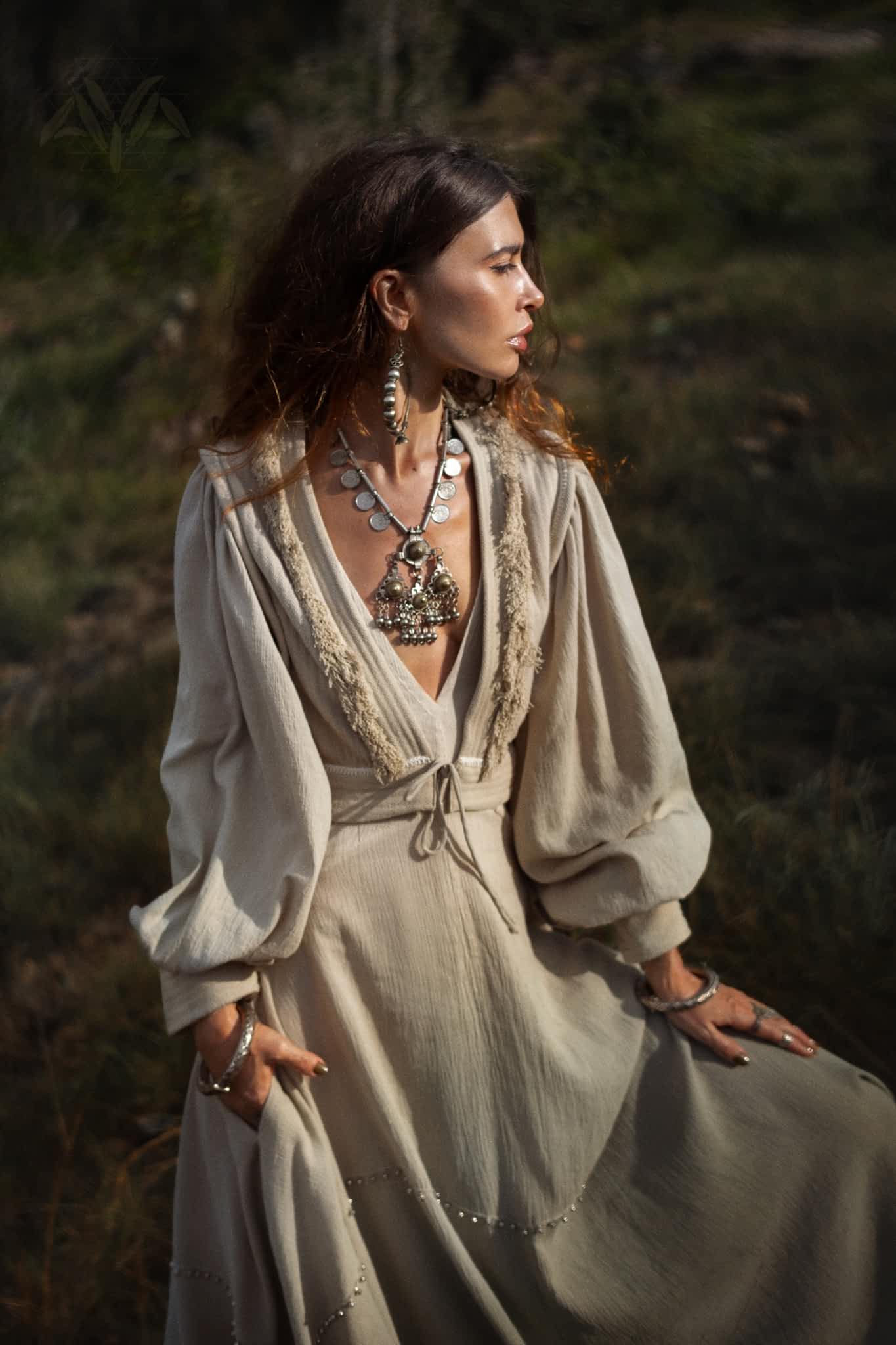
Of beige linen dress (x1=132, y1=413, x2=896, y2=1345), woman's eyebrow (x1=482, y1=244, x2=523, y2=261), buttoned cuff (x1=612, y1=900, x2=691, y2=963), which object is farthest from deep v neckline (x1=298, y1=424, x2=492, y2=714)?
buttoned cuff (x1=612, y1=900, x2=691, y2=963)

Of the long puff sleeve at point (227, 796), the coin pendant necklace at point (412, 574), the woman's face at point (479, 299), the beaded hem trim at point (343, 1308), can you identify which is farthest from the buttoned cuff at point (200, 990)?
the woman's face at point (479, 299)

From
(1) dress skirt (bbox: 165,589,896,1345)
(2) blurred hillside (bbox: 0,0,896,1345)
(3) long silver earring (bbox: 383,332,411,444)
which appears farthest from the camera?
(2) blurred hillside (bbox: 0,0,896,1345)

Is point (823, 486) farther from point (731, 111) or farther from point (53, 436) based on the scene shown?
point (53, 436)

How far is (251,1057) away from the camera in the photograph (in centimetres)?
146

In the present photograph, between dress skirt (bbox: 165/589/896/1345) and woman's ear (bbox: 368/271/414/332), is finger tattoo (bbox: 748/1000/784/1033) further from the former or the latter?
woman's ear (bbox: 368/271/414/332)

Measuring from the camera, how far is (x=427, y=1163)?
4.87ft

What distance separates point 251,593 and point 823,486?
202 centimetres

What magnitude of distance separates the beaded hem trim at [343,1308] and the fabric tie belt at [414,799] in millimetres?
437

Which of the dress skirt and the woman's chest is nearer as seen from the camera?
the dress skirt

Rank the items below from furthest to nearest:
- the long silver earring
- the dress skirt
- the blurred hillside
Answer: the blurred hillside
the long silver earring
the dress skirt

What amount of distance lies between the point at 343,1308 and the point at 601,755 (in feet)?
2.33

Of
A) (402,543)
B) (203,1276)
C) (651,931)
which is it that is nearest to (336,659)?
(402,543)

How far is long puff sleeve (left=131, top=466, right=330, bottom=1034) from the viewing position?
4.78 ft

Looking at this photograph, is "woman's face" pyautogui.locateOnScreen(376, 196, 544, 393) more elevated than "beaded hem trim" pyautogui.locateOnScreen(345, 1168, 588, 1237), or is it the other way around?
"woman's face" pyautogui.locateOnScreen(376, 196, 544, 393)
